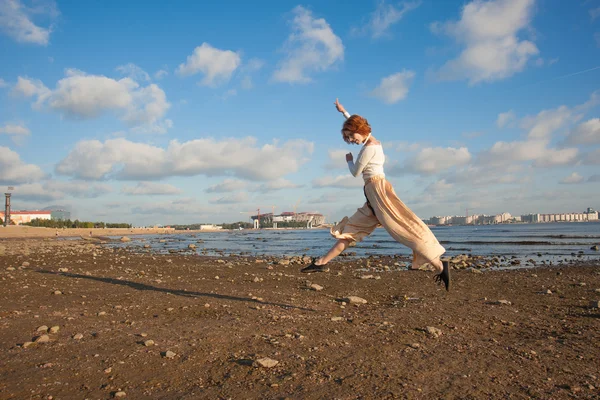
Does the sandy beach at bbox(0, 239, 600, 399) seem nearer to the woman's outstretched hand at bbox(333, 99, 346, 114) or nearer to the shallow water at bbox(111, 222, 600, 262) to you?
the woman's outstretched hand at bbox(333, 99, 346, 114)

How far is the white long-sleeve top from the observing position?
5.39 m

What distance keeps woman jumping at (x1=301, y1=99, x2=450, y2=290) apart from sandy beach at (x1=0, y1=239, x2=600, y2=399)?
32.2 inches

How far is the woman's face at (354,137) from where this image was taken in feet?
18.2

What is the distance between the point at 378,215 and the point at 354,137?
112 cm

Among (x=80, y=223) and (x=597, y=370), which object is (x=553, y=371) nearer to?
(x=597, y=370)

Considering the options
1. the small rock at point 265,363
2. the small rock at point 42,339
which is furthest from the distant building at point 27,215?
the small rock at point 265,363

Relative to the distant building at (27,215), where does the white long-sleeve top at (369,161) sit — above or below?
below

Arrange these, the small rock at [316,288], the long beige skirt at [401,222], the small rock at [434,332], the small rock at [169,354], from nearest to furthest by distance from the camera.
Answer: the small rock at [169,354] < the small rock at [434,332] < the long beige skirt at [401,222] < the small rock at [316,288]

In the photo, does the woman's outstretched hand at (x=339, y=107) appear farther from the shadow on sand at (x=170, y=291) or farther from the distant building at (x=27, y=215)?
the distant building at (x=27, y=215)

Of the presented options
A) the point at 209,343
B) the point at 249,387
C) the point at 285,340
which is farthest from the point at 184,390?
the point at 285,340

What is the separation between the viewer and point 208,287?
7.94 meters

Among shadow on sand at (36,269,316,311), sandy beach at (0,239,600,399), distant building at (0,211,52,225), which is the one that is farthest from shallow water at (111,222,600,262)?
distant building at (0,211,52,225)

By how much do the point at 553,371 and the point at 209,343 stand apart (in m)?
3.05

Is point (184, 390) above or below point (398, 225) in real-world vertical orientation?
below
